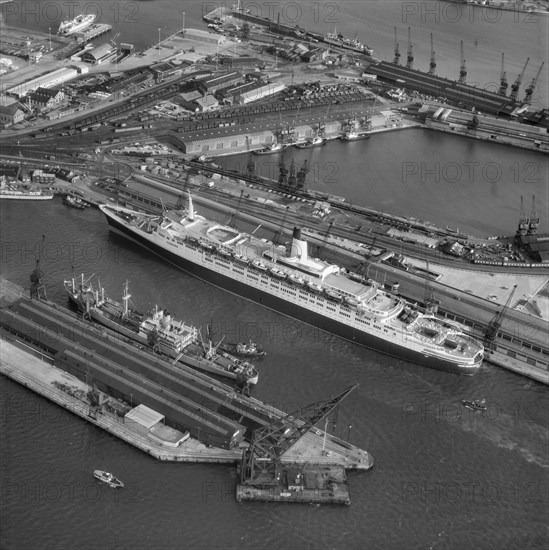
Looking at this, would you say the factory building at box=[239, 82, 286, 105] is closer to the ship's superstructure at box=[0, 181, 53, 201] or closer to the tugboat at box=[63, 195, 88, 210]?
the tugboat at box=[63, 195, 88, 210]

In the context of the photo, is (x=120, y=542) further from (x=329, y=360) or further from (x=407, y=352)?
(x=407, y=352)

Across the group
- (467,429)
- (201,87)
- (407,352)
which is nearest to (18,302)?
(407,352)

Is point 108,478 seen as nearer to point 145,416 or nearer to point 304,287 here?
point 145,416

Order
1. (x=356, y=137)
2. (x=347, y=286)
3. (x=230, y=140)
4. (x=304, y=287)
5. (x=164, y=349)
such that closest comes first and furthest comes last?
(x=164, y=349)
(x=304, y=287)
(x=347, y=286)
(x=230, y=140)
(x=356, y=137)

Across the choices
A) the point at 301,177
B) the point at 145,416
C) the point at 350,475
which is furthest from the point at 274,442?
the point at 301,177

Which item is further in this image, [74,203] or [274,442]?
[74,203]

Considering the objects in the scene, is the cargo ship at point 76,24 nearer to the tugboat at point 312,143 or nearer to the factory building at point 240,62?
the factory building at point 240,62

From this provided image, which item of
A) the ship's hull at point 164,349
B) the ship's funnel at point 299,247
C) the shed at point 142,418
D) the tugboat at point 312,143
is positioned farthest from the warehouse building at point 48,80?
the shed at point 142,418
